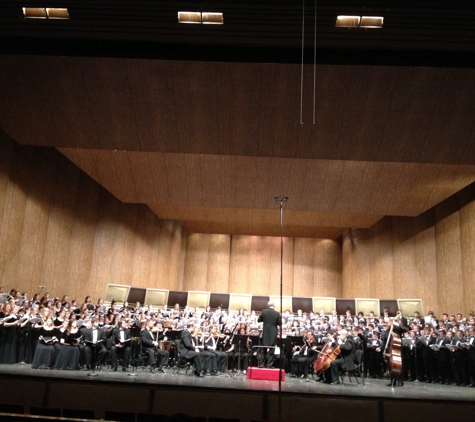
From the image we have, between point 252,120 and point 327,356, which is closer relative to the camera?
point 327,356

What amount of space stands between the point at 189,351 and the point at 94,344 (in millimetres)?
1879

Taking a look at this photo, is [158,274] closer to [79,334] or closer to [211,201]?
[211,201]

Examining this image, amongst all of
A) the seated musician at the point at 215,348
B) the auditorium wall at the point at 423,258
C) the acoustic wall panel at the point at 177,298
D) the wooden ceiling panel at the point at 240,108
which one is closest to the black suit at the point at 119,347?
the seated musician at the point at 215,348

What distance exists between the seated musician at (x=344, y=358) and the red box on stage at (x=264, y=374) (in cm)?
103

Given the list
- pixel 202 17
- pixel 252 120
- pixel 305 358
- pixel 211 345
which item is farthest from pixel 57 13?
pixel 305 358

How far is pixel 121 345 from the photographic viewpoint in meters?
9.95

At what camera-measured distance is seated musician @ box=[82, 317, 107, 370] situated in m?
9.36

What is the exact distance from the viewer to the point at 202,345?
34.3 feet

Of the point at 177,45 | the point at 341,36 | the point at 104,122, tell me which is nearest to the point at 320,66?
the point at 341,36

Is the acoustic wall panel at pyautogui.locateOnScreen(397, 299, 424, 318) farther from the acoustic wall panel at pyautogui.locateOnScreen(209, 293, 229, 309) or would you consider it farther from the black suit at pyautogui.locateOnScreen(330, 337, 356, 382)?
the black suit at pyautogui.locateOnScreen(330, 337, 356, 382)

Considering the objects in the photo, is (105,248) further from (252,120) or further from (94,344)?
(252,120)

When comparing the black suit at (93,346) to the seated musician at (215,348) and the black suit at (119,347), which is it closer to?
the black suit at (119,347)

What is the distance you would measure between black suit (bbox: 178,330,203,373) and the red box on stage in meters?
1.04

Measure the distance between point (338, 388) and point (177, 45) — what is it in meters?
6.83
